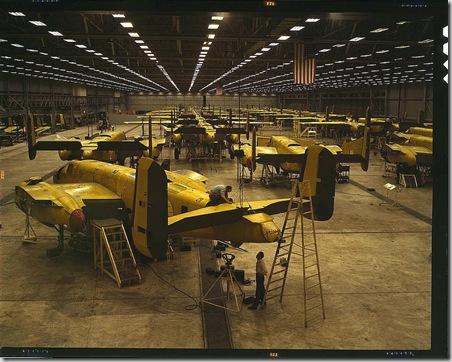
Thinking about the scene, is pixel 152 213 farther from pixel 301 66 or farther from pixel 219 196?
pixel 301 66

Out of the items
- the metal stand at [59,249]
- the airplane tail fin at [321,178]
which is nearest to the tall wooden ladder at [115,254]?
the metal stand at [59,249]

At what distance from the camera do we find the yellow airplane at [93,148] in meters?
18.0

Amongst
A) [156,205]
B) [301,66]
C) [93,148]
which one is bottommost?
[156,205]

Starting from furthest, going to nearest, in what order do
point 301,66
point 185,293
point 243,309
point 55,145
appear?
point 301,66
point 55,145
point 185,293
point 243,309

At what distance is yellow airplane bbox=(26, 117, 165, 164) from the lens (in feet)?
59.2

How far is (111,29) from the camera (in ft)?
82.0

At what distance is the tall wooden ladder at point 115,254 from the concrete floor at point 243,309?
337mm

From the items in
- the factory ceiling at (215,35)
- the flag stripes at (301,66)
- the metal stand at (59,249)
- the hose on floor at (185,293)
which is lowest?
the hose on floor at (185,293)

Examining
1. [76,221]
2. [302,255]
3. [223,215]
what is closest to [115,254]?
[76,221]

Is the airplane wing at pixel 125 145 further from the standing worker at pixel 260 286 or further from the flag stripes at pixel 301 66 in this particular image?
the flag stripes at pixel 301 66

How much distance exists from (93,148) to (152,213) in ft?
69.5

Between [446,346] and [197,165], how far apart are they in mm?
31006

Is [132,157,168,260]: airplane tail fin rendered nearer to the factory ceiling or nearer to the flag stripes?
the factory ceiling

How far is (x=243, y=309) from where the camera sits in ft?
39.4
